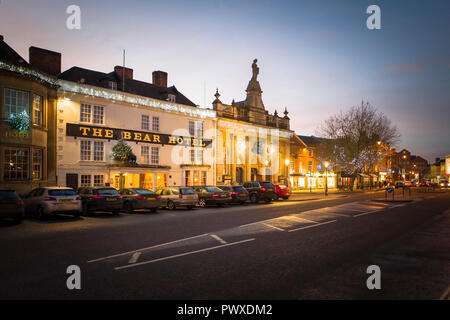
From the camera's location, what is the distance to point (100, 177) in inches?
1097

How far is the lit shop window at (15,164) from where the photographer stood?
68.5 feet

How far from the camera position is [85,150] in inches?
1068

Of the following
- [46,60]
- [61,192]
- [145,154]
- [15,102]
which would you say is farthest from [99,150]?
[61,192]

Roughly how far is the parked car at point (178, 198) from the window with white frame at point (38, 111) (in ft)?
35.0

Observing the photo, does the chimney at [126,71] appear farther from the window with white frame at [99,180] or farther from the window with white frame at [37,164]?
the window with white frame at [37,164]

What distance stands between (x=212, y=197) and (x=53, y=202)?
1016 centimetres

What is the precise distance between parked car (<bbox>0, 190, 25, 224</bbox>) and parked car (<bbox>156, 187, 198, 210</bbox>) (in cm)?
874

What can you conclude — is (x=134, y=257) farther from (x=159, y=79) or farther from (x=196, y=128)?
(x=159, y=79)

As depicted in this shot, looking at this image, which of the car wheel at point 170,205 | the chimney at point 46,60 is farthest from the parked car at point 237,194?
the chimney at point 46,60

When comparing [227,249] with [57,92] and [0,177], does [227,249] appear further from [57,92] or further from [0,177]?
[57,92]

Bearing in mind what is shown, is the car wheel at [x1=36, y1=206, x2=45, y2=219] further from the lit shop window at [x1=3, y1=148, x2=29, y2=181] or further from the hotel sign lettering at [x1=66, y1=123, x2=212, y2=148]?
the hotel sign lettering at [x1=66, y1=123, x2=212, y2=148]
